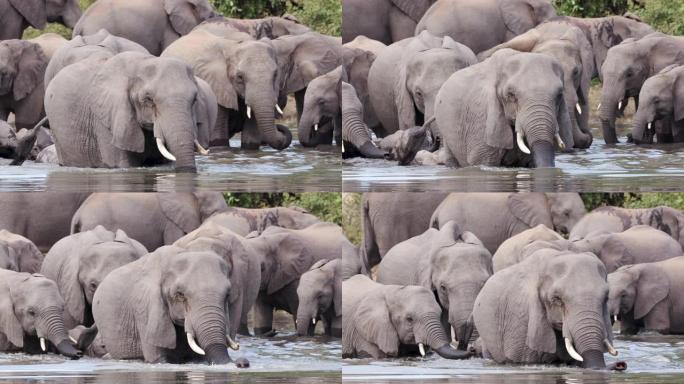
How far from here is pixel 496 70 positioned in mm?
8172

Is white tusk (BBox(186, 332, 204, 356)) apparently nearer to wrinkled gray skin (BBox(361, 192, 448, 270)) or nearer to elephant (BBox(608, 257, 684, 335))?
wrinkled gray skin (BBox(361, 192, 448, 270))

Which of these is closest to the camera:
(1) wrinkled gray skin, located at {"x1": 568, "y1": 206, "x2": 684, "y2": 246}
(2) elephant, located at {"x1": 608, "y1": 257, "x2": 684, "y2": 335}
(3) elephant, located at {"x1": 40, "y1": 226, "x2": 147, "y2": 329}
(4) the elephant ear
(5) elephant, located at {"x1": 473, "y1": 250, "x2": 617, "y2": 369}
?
(5) elephant, located at {"x1": 473, "y1": 250, "x2": 617, "y2": 369}

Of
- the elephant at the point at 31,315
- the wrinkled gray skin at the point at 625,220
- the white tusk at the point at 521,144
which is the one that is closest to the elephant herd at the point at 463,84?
the white tusk at the point at 521,144

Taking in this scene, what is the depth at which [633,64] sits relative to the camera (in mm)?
10172

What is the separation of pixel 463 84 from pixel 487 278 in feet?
2.81

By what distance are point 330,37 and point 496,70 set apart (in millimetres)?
782

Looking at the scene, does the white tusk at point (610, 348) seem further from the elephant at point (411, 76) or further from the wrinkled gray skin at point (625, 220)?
the elephant at point (411, 76)

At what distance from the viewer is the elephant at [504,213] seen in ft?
26.7

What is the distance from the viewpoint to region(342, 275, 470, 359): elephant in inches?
306

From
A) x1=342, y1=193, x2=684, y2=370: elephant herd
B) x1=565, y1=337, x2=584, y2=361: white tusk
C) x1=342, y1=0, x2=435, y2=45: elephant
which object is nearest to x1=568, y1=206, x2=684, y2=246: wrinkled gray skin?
x1=342, y1=193, x2=684, y2=370: elephant herd

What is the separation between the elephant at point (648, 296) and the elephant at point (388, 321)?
3.92ft

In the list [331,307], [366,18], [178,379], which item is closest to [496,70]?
[366,18]

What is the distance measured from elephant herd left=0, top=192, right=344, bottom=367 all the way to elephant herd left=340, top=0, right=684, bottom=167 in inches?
20.1

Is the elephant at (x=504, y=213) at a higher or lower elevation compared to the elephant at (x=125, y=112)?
lower
